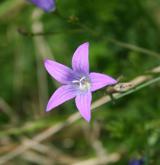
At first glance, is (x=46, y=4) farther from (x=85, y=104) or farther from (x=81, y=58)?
(x=85, y=104)

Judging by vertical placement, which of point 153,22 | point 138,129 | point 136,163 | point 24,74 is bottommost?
point 136,163

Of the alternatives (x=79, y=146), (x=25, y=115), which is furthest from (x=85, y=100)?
(x=25, y=115)

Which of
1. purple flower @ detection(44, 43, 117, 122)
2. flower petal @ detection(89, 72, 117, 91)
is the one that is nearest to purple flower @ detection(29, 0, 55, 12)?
purple flower @ detection(44, 43, 117, 122)

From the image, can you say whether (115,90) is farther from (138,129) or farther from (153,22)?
(153,22)

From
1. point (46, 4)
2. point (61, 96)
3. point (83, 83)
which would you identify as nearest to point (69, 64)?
point (46, 4)

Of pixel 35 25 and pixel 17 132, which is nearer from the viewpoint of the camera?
pixel 17 132

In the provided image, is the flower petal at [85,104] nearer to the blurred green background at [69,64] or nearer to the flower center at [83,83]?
the flower center at [83,83]

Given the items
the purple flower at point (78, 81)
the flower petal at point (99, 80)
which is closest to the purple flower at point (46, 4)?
the purple flower at point (78, 81)
